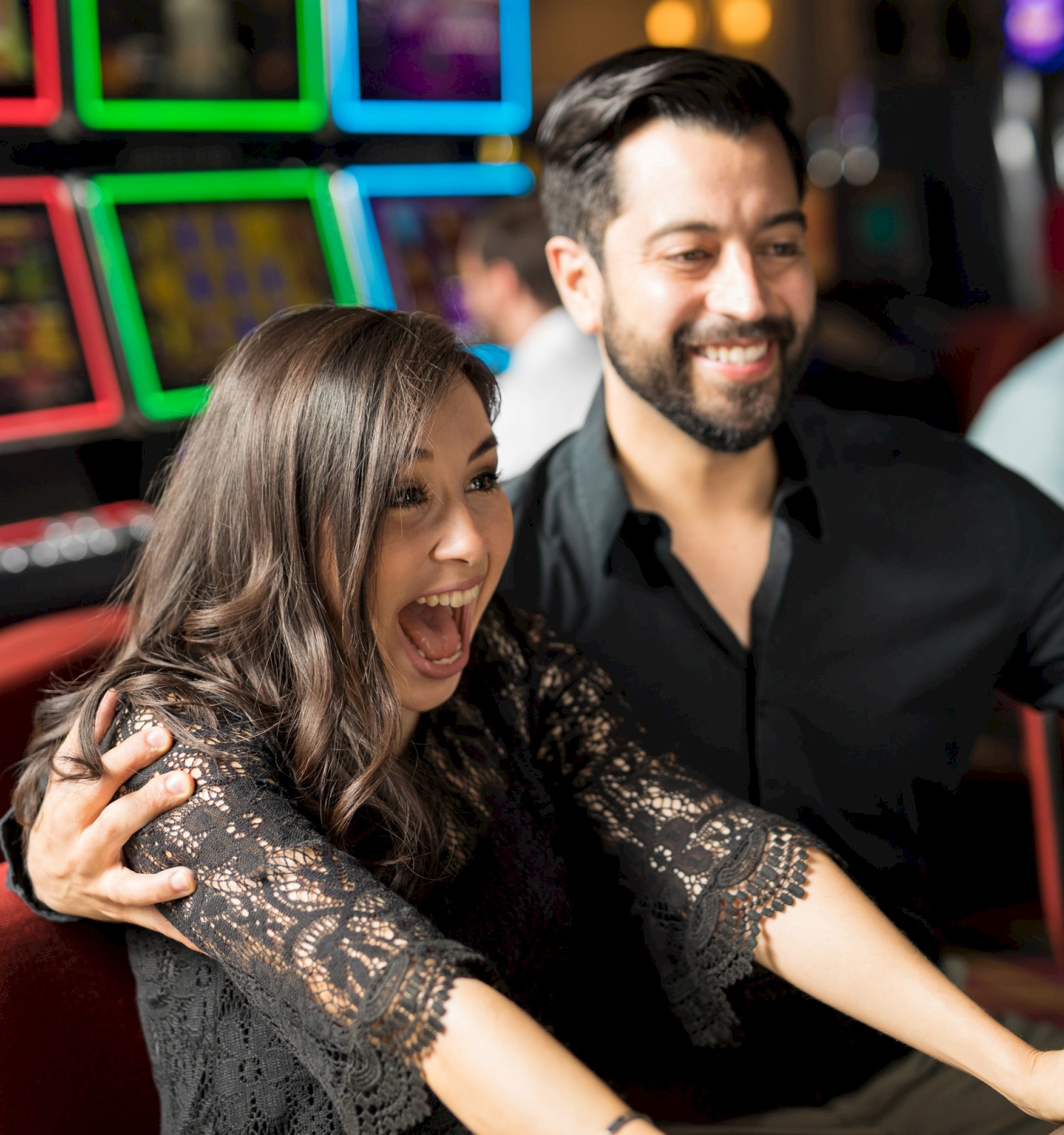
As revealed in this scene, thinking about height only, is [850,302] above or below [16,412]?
below

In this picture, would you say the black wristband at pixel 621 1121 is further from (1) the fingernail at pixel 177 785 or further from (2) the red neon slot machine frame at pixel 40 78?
(2) the red neon slot machine frame at pixel 40 78

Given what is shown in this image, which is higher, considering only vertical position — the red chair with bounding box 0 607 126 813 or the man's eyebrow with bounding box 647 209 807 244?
the man's eyebrow with bounding box 647 209 807 244

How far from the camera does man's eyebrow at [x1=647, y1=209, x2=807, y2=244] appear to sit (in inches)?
62.9

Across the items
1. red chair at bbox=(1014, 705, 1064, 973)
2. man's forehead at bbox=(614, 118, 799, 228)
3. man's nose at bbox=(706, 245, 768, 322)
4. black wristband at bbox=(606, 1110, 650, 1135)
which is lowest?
red chair at bbox=(1014, 705, 1064, 973)

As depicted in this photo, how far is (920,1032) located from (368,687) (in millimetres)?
592

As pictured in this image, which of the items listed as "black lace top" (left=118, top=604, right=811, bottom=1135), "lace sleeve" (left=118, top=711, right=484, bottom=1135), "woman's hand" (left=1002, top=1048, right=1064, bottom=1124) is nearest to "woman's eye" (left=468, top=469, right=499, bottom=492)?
"black lace top" (left=118, top=604, right=811, bottom=1135)

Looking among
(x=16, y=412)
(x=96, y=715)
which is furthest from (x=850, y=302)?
(x=96, y=715)

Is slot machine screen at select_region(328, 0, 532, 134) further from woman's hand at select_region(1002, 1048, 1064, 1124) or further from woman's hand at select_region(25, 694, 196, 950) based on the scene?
woman's hand at select_region(1002, 1048, 1064, 1124)

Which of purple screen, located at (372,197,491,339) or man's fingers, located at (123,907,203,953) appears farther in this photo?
purple screen, located at (372,197,491,339)

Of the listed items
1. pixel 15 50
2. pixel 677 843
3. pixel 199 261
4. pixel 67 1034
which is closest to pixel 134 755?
pixel 67 1034

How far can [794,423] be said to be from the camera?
1806 millimetres

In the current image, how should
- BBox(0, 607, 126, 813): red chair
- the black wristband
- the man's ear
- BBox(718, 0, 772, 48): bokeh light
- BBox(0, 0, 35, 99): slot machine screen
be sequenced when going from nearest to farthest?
the black wristband → BBox(0, 607, 126, 813): red chair → the man's ear → BBox(0, 0, 35, 99): slot machine screen → BBox(718, 0, 772, 48): bokeh light

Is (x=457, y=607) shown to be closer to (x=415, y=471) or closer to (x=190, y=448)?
(x=415, y=471)

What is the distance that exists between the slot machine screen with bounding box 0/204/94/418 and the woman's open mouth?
1.84 metres
